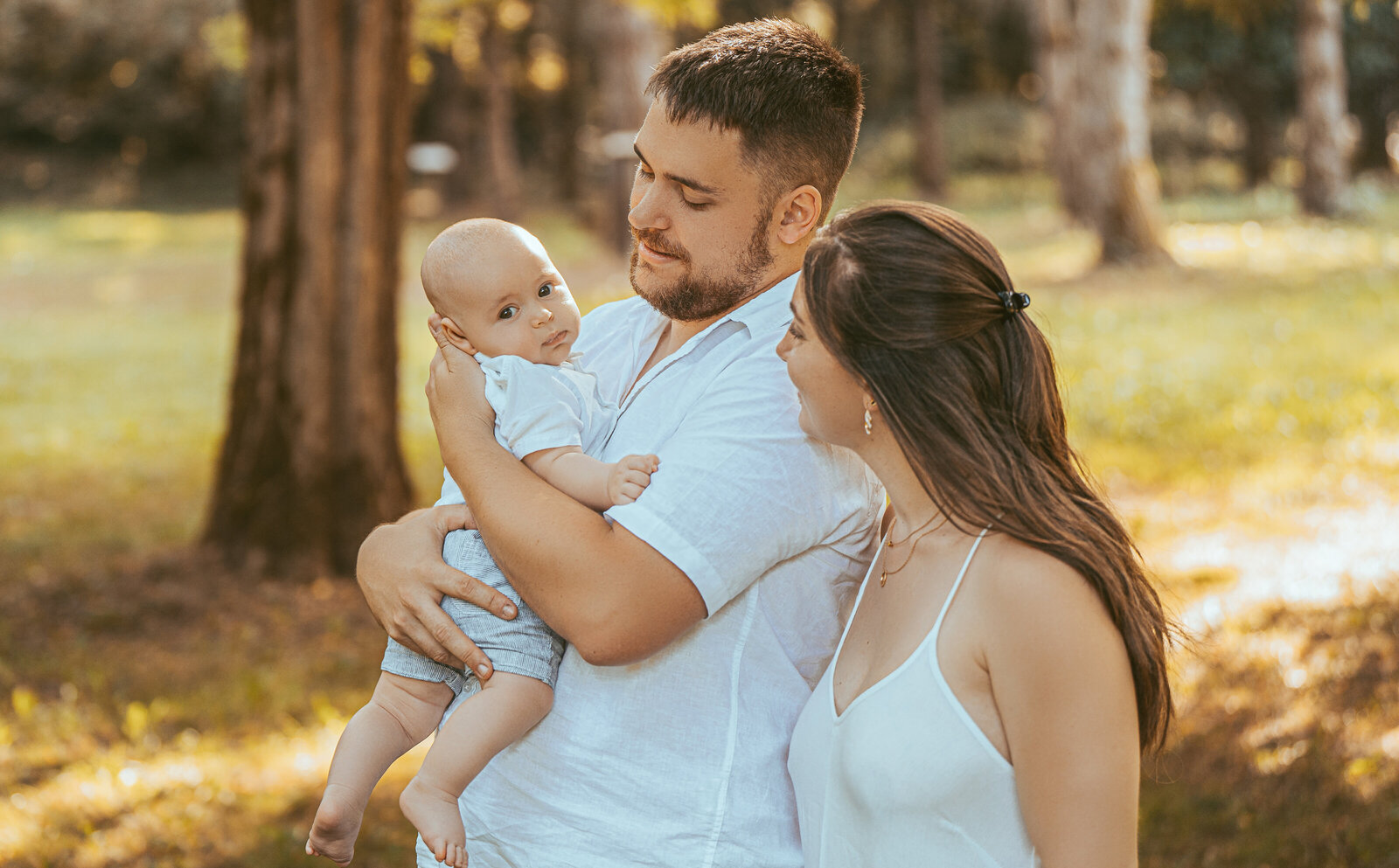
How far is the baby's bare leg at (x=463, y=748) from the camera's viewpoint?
7.06 feet

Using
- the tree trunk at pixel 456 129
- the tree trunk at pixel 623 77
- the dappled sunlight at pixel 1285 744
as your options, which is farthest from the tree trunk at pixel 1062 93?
the dappled sunlight at pixel 1285 744

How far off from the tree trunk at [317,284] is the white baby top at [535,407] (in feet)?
13.1

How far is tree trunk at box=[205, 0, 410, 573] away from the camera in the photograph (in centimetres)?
601

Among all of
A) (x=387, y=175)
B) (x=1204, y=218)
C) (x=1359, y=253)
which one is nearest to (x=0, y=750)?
(x=387, y=175)

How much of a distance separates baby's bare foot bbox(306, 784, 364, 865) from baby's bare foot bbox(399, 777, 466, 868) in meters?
0.15

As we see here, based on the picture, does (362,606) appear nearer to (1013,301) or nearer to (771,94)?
(771,94)

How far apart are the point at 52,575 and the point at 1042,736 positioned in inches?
254

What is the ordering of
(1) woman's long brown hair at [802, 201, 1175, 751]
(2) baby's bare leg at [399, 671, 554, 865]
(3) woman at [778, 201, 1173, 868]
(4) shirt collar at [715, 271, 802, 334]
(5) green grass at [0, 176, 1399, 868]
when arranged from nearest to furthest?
(3) woman at [778, 201, 1173, 868] → (1) woman's long brown hair at [802, 201, 1175, 751] → (2) baby's bare leg at [399, 671, 554, 865] → (4) shirt collar at [715, 271, 802, 334] → (5) green grass at [0, 176, 1399, 868]

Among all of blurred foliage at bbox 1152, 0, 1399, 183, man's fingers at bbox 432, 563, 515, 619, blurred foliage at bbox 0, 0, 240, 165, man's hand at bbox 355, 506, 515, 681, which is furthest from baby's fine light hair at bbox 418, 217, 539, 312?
blurred foliage at bbox 1152, 0, 1399, 183

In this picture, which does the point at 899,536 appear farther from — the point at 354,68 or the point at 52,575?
the point at 52,575

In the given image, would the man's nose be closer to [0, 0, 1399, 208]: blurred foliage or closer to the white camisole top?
the white camisole top

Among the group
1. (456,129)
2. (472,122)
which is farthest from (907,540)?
(472,122)

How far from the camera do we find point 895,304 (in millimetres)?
1913

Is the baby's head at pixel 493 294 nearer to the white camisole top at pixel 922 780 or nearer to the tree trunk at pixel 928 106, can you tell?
the white camisole top at pixel 922 780
